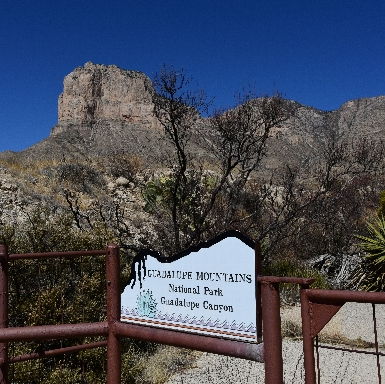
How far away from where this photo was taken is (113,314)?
256 centimetres

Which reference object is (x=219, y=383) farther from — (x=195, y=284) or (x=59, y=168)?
(x=59, y=168)

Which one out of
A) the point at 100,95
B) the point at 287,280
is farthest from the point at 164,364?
the point at 100,95

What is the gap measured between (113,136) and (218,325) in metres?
69.4

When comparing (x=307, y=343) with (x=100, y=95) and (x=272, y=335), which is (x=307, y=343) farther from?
(x=100, y=95)

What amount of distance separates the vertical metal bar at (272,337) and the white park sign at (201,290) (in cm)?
8

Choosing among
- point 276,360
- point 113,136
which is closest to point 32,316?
point 276,360

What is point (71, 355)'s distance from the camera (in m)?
5.64

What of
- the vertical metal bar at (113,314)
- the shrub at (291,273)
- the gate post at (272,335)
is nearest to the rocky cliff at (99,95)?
the shrub at (291,273)

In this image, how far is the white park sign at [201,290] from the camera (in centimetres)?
212

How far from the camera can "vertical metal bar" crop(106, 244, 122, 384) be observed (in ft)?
8.22

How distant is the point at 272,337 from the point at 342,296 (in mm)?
344

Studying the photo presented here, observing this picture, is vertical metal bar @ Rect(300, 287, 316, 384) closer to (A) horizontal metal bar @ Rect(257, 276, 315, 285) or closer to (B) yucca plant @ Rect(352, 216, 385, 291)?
(A) horizontal metal bar @ Rect(257, 276, 315, 285)

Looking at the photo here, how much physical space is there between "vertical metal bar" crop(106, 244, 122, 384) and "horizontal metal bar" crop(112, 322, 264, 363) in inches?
1.5

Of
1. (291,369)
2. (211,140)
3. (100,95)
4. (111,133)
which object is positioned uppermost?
(100,95)
